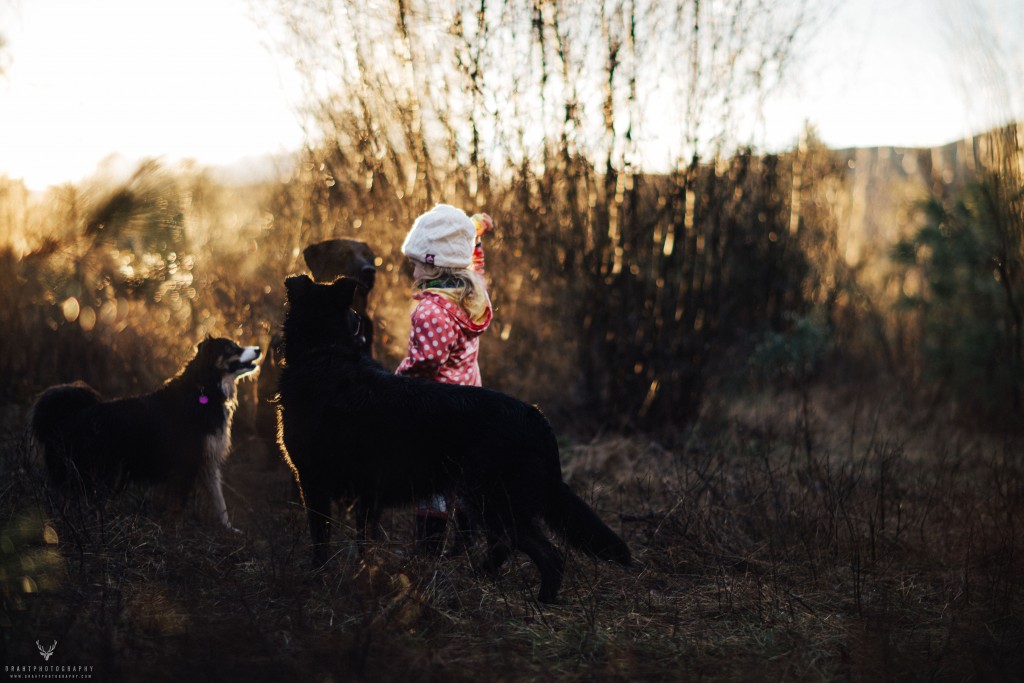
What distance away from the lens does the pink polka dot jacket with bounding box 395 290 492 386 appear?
3.77 meters

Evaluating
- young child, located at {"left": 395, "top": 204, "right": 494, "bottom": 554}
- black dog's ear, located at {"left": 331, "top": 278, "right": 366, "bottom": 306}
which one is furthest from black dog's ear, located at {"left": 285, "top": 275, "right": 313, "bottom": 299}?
young child, located at {"left": 395, "top": 204, "right": 494, "bottom": 554}

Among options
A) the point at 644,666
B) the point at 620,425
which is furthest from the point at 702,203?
the point at 644,666

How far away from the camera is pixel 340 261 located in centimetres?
476

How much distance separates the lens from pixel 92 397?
476 centimetres

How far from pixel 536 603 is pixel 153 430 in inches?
107

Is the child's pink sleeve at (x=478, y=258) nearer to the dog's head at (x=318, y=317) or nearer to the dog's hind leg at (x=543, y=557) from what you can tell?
the dog's head at (x=318, y=317)

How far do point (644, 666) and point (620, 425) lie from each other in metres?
4.29

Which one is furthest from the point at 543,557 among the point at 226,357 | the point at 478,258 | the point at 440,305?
the point at 226,357

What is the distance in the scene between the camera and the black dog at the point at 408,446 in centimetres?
346

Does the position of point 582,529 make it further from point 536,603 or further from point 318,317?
point 318,317

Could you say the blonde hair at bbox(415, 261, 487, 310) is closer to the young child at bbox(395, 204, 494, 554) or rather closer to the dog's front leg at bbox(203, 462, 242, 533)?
the young child at bbox(395, 204, 494, 554)

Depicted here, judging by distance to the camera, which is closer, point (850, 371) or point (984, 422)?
point (984, 422)

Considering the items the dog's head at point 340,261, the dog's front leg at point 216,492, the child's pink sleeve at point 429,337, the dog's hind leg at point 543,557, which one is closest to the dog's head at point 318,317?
the child's pink sleeve at point 429,337

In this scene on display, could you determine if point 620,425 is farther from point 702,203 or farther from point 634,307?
point 702,203
